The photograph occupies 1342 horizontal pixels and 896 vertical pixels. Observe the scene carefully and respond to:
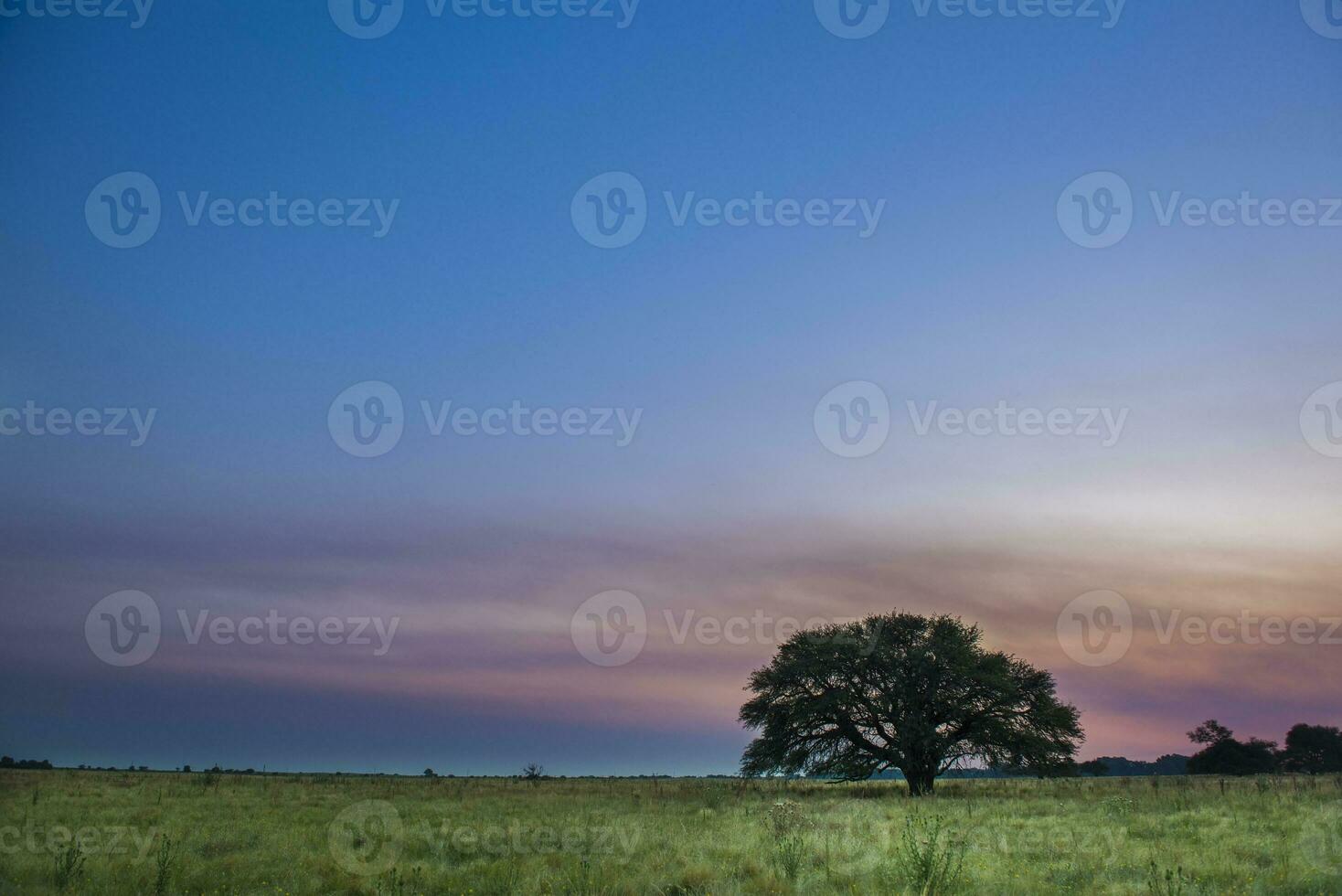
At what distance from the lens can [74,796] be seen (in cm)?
2492

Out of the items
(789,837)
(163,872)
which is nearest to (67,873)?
(163,872)

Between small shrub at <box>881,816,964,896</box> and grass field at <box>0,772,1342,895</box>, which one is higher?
small shrub at <box>881,816,964,896</box>

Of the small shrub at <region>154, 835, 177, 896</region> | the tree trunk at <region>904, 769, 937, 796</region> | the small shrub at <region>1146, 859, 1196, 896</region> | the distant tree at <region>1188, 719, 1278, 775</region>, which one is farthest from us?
the distant tree at <region>1188, 719, 1278, 775</region>

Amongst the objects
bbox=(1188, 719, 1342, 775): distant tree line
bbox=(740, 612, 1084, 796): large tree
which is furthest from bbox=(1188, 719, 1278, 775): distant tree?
bbox=(740, 612, 1084, 796): large tree

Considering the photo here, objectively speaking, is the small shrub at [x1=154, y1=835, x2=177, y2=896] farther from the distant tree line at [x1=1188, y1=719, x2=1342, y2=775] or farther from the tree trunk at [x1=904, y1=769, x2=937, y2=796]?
the distant tree line at [x1=1188, y1=719, x2=1342, y2=775]

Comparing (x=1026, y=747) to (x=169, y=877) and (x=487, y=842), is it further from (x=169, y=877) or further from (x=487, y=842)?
(x=169, y=877)

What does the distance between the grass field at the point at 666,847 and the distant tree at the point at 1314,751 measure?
73516mm

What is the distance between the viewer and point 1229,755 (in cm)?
8156

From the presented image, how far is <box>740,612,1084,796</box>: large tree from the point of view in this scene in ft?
115

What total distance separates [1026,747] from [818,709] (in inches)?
336

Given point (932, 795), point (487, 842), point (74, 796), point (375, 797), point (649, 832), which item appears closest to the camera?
point (487, 842)

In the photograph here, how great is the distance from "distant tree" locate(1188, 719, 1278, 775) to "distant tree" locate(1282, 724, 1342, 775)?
6.50 ft

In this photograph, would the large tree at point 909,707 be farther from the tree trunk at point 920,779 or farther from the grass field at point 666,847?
the grass field at point 666,847

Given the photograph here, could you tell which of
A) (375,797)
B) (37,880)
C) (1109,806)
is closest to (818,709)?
(1109,806)
